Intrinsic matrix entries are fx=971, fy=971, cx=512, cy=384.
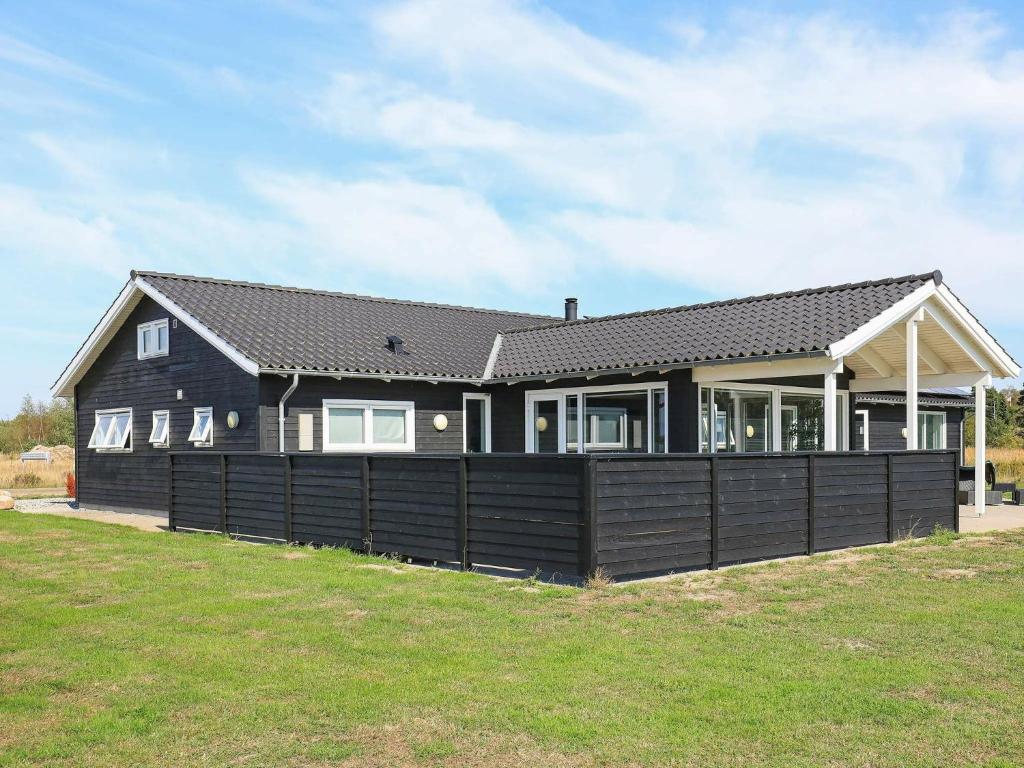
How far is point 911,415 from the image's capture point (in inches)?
594

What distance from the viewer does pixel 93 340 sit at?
22078mm

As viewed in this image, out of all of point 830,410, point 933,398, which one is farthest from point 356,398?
point 933,398

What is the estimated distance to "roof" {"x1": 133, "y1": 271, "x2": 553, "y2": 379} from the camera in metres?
18.0

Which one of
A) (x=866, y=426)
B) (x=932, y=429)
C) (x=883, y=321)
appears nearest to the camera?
(x=883, y=321)

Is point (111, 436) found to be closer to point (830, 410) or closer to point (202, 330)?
point (202, 330)

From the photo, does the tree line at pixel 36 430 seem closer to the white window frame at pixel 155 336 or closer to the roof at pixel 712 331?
the white window frame at pixel 155 336

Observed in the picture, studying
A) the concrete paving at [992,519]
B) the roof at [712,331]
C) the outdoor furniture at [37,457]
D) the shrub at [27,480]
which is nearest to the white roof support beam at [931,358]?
the roof at [712,331]

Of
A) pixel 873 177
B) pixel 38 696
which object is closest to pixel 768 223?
pixel 873 177

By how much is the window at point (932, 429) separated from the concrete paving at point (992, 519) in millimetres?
8000

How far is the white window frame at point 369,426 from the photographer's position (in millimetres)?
18062

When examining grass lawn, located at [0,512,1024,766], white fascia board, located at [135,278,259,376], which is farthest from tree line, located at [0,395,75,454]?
grass lawn, located at [0,512,1024,766]

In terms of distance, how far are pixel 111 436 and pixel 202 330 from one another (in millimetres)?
5444

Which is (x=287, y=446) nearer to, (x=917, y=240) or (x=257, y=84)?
(x=257, y=84)

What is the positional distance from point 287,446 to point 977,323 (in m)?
12.1
